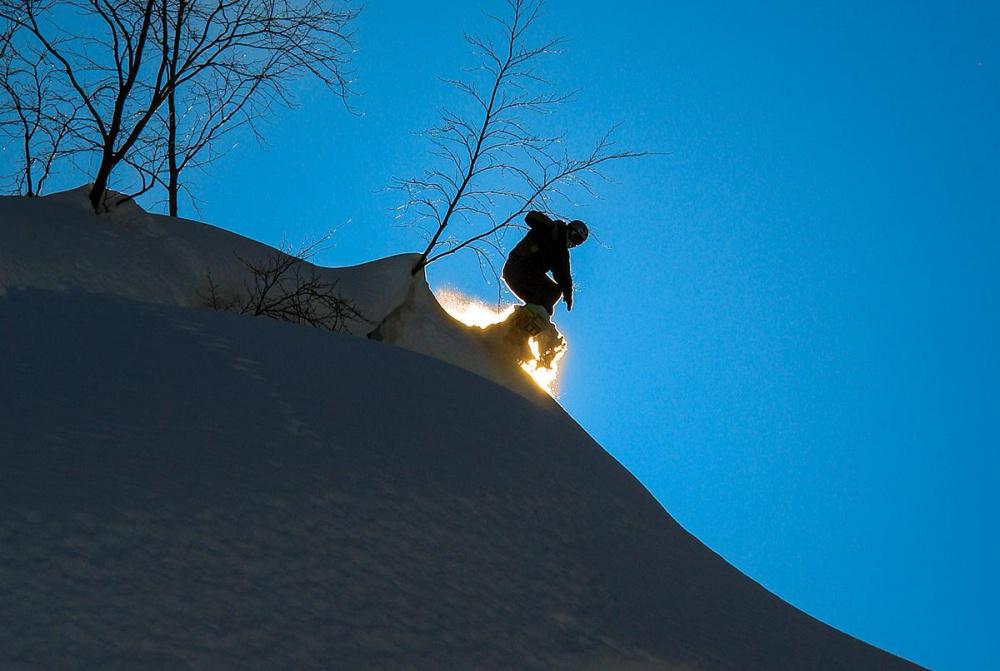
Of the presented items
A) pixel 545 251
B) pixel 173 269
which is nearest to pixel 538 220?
pixel 545 251

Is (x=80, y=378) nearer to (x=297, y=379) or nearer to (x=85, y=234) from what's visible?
(x=297, y=379)

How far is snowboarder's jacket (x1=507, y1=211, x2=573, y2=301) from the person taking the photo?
23.5ft

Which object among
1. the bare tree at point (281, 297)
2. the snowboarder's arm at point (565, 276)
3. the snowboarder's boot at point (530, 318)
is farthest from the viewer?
the snowboarder's arm at point (565, 276)

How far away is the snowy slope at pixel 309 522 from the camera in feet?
5.27

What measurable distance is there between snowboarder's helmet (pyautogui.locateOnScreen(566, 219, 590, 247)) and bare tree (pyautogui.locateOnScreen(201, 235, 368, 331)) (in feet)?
6.54

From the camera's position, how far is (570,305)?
24.1ft

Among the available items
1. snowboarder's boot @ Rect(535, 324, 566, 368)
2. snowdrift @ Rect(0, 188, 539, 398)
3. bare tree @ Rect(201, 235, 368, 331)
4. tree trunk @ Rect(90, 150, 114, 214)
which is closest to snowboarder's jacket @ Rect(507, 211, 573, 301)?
snowboarder's boot @ Rect(535, 324, 566, 368)

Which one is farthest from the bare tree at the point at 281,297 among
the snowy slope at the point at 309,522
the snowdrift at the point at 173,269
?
the snowy slope at the point at 309,522

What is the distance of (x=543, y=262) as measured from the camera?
7348 millimetres

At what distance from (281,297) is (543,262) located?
253 centimetres

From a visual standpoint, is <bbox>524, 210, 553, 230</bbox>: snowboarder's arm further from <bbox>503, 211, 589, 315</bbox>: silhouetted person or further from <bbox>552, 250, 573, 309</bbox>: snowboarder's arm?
<bbox>552, 250, 573, 309</bbox>: snowboarder's arm

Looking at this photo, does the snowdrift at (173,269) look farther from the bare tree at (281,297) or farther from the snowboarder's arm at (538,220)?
the snowboarder's arm at (538,220)

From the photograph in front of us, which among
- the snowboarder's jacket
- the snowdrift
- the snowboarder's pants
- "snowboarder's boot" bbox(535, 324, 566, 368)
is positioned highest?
the snowboarder's jacket

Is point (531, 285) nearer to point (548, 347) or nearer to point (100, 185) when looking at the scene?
point (548, 347)
